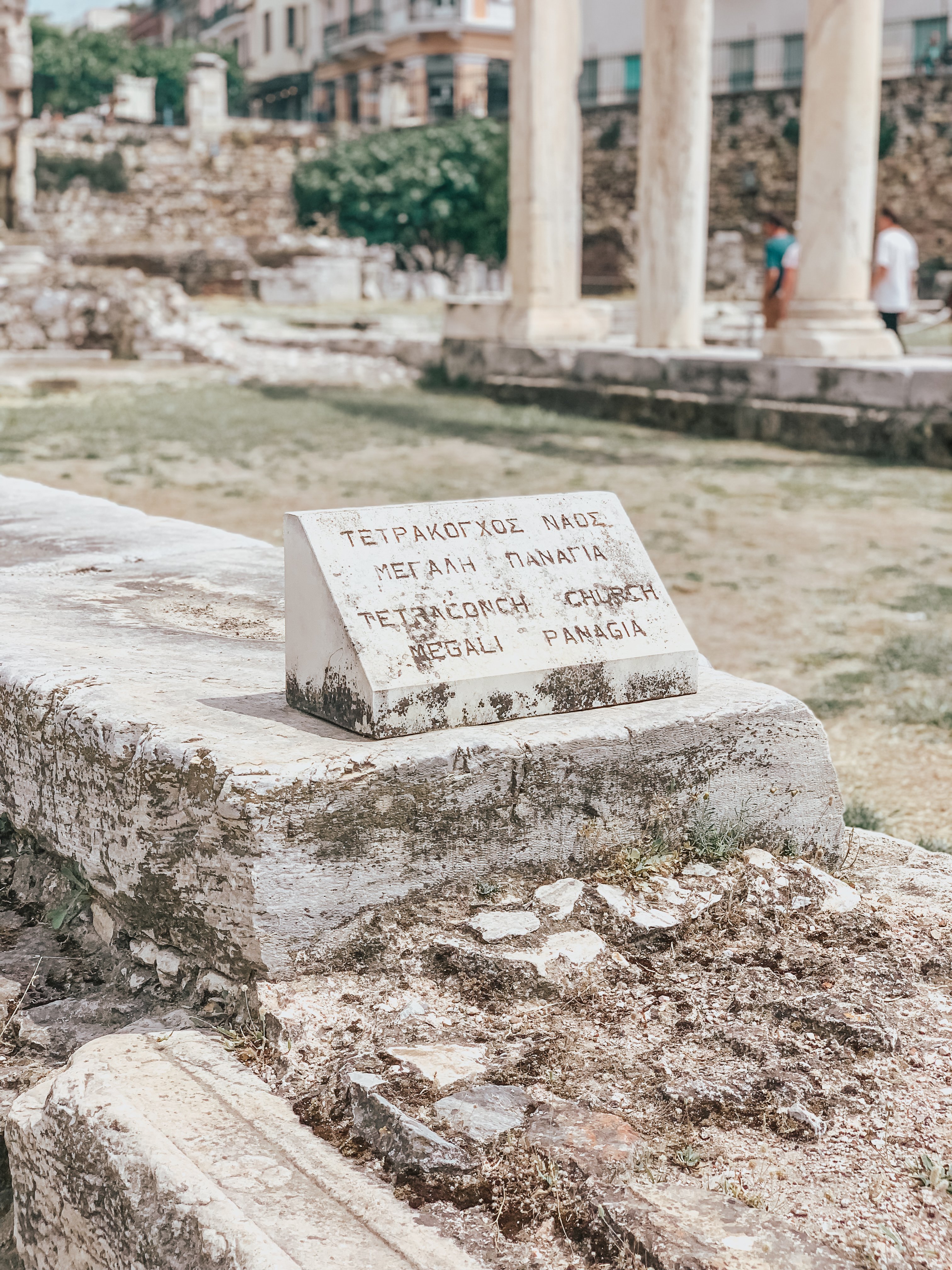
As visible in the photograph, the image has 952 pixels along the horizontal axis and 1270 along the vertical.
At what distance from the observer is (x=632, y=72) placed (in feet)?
134

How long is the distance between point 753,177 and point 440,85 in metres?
20.2

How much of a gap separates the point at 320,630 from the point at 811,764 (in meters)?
0.99

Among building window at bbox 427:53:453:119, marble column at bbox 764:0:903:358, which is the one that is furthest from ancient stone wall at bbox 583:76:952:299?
marble column at bbox 764:0:903:358

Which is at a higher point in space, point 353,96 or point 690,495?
point 353,96

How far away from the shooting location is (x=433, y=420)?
1152 cm

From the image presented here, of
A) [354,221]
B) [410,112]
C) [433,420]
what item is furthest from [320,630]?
[410,112]

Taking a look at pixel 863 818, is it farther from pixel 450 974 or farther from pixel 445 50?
pixel 445 50

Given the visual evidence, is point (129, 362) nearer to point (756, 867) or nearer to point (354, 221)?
point (756, 867)

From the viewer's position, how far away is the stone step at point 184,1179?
5.10ft

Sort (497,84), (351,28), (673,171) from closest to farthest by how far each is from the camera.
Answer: (673,171) → (497,84) → (351,28)

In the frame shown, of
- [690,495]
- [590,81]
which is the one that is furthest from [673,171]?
[590,81]

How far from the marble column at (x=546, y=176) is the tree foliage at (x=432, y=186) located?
782 inches

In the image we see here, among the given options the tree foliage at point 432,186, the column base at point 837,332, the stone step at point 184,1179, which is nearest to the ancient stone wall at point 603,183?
the tree foliage at point 432,186

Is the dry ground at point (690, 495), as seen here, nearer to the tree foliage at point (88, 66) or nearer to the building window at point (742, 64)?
the building window at point (742, 64)
